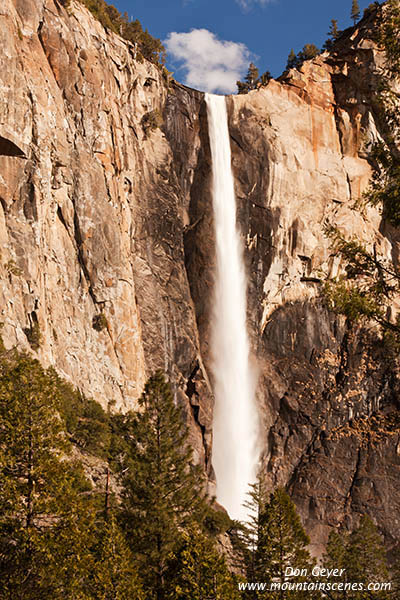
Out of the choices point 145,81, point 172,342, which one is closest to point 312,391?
point 172,342

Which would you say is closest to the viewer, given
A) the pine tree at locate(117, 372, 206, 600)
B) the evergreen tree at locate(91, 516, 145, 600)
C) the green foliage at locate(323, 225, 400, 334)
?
the green foliage at locate(323, 225, 400, 334)

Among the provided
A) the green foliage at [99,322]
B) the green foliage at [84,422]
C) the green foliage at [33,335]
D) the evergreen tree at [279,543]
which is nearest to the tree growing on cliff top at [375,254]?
the evergreen tree at [279,543]

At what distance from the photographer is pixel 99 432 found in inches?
907

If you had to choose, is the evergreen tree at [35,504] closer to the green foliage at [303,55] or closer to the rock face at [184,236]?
the rock face at [184,236]

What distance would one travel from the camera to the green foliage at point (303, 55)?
53688 millimetres

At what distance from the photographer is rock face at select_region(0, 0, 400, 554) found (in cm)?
2716

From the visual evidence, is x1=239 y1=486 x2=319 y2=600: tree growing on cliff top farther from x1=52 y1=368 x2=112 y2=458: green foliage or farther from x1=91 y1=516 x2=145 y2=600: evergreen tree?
x1=52 y1=368 x2=112 y2=458: green foliage

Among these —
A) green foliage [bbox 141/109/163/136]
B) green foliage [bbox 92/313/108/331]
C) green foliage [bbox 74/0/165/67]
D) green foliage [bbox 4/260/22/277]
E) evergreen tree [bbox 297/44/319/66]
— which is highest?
evergreen tree [bbox 297/44/319/66]

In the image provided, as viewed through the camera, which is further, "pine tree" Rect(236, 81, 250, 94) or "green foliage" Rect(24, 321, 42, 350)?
"pine tree" Rect(236, 81, 250, 94)

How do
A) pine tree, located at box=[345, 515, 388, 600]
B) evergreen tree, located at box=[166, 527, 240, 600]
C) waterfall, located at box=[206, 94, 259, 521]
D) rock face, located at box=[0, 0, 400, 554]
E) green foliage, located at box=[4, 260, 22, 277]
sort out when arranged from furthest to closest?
waterfall, located at box=[206, 94, 259, 521], rock face, located at box=[0, 0, 400, 554], green foliage, located at box=[4, 260, 22, 277], pine tree, located at box=[345, 515, 388, 600], evergreen tree, located at box=[166, 527, 240, 600]

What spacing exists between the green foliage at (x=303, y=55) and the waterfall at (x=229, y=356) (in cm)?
1815

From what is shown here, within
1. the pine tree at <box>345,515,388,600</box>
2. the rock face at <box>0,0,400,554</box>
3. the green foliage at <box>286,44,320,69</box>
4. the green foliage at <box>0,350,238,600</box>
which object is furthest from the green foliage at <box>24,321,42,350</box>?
the green foliage at <box>286,44,320,69</box>

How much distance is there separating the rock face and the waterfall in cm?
79

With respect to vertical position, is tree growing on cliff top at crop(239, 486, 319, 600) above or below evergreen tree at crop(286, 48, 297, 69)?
below
